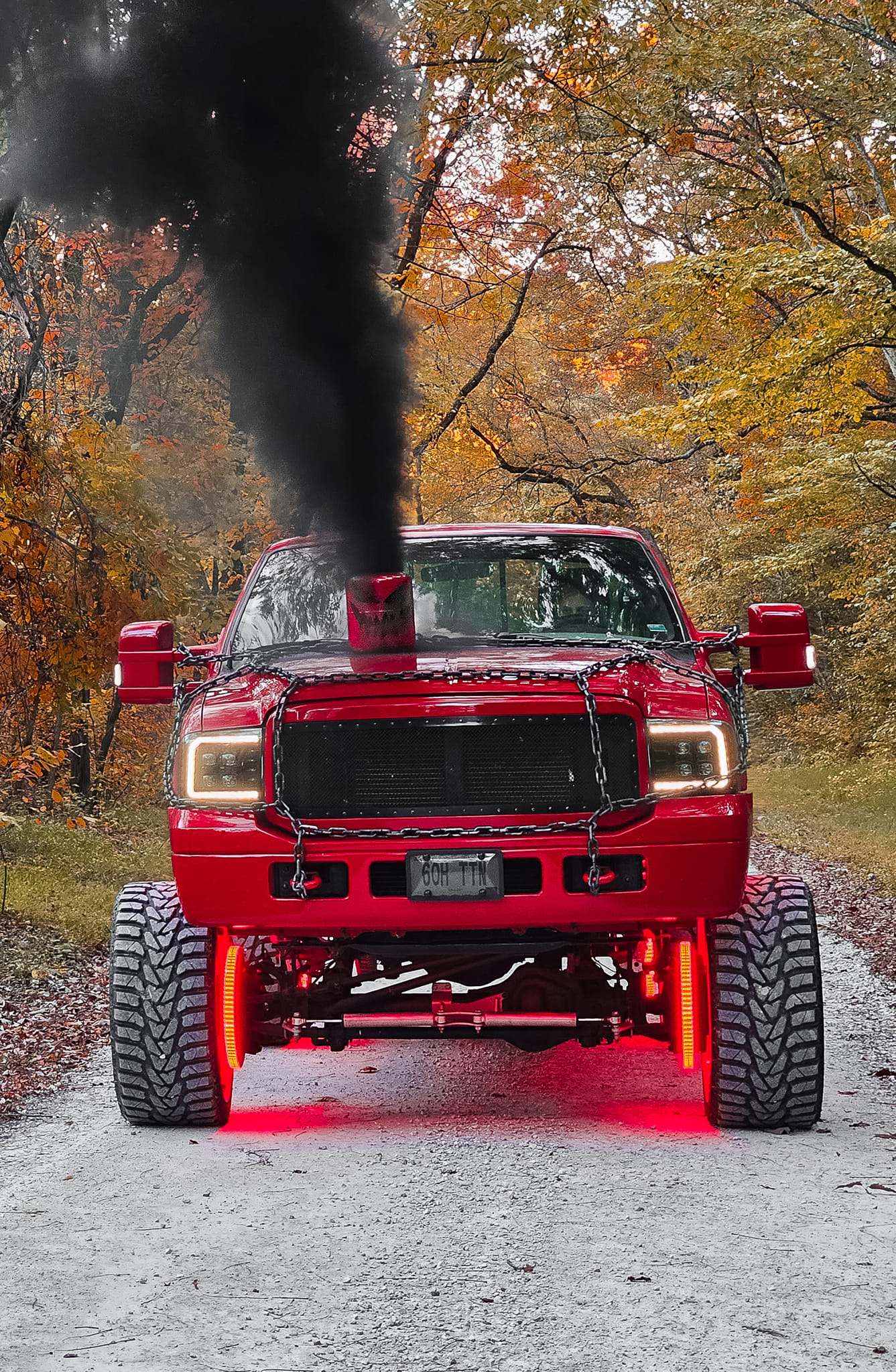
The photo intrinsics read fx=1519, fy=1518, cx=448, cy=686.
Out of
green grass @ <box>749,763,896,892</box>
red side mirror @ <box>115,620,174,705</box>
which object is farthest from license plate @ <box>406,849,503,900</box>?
green grass @ <box>749,763,896,892</box>

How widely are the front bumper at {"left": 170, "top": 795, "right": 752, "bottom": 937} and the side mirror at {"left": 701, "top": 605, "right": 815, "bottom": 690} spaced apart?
840mm

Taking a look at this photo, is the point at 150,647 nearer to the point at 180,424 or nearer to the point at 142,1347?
the point at 142,1347

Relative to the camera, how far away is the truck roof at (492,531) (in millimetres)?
6496

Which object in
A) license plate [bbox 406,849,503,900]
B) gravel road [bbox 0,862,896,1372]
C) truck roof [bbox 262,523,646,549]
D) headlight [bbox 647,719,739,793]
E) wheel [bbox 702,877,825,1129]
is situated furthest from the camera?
truck roof [bbox 262,523,646,549]

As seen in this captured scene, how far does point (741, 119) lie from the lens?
45.5 ft

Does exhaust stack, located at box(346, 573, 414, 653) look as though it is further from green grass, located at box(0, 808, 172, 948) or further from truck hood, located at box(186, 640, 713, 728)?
green grass, located at box(0, 808, 172, 948)

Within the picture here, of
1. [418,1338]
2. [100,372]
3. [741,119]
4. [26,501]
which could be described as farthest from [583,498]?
[418,1338]

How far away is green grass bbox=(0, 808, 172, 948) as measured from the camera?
10586mm

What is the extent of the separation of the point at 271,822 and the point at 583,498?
2486 centimetres

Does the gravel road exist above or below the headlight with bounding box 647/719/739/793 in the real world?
below

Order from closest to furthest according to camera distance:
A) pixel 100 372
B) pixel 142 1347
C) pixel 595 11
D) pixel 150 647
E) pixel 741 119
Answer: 1. pixel 142 1347
2. pixel 150 647
3. pixel 595 11
4. pixel 741 119
5. pixel 100 372

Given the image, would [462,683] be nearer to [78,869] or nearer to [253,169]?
[253,169]

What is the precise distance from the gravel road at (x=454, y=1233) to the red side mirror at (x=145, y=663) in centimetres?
155

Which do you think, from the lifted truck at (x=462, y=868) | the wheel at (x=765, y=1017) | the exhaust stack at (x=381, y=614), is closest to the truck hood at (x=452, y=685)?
the lifted truck at (x=462, y=868)
